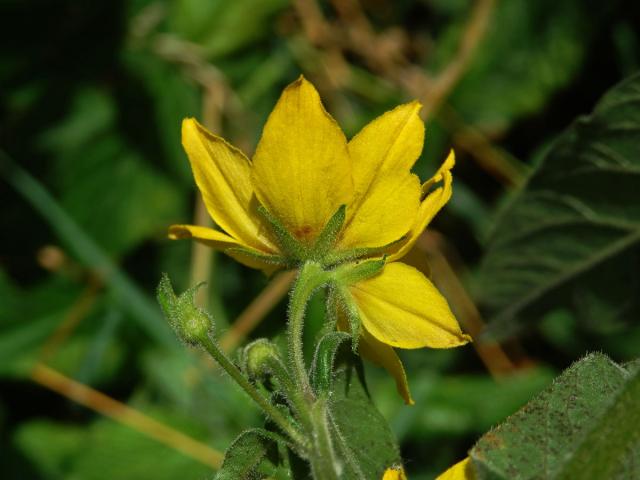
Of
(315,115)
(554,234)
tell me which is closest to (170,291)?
(315,115)

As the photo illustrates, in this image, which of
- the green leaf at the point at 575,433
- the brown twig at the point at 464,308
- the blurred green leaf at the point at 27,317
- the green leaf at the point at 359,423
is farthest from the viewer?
the brown twig at the point at 464,308

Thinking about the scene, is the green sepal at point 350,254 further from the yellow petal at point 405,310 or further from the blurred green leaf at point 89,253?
the blurred green leaf at point 89,253

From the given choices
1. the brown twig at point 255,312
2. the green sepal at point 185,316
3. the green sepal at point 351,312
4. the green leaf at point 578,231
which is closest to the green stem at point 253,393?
the green sepal at point 185,316

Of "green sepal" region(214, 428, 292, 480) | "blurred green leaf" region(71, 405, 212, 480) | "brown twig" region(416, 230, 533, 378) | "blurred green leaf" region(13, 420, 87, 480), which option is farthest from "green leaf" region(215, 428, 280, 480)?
"brown twig" region(416, 230, 533, 378)

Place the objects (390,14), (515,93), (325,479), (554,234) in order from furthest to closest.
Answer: (390,14) < (515,93) < (554,234) < (325,479)

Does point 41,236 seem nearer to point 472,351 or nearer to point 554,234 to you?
point 472,351

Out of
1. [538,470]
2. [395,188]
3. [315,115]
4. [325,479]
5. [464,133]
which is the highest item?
[315,115]
